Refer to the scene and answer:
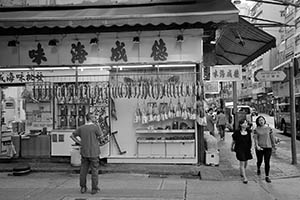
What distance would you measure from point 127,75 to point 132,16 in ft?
7.07

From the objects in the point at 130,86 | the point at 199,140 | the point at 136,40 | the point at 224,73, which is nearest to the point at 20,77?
the point at 130,86

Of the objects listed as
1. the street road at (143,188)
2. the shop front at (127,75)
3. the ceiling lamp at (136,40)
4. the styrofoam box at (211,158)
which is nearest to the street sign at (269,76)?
the shop front at (127,75)

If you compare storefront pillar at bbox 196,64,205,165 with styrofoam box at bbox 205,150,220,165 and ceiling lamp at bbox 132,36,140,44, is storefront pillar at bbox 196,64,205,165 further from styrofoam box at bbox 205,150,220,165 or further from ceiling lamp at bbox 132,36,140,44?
ceiling lamp at bbox 132,36,140,44

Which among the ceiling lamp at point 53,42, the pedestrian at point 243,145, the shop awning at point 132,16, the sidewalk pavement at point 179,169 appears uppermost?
the shop awning at point 132,16

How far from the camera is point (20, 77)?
12156 millimetres

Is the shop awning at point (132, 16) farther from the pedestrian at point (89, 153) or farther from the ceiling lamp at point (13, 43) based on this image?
the pedestrian at point (89, 153)

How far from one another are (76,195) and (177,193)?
2.20 meters

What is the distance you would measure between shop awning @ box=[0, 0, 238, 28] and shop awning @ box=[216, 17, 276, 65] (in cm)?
103

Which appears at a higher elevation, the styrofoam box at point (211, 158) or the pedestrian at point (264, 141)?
the pedestrian at point (264, 141)

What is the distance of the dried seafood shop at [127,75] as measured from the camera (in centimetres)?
1094

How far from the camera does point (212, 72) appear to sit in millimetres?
11773

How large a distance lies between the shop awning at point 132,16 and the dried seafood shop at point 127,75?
0.37ft

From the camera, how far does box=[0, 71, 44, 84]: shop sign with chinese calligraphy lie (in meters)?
12.0

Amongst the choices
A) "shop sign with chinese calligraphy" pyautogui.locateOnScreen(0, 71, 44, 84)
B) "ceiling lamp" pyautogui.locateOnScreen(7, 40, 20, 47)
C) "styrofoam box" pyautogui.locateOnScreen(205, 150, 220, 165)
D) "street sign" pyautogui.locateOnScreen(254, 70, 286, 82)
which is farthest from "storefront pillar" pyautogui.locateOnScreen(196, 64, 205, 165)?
"ceiling lamp" pyautogui.locateOnScreen(7, 40, 20, 47)
